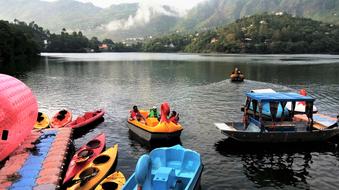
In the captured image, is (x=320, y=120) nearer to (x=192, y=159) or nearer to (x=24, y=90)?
(x=192, y=159)

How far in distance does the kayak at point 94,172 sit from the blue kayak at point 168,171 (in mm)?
3103

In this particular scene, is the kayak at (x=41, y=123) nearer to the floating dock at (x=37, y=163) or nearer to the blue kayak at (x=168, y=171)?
the floating dock at (x=37, y=163)

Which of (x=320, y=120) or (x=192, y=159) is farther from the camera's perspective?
(x=320, y=120)

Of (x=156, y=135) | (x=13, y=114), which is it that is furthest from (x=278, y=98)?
(x=13, y=114)

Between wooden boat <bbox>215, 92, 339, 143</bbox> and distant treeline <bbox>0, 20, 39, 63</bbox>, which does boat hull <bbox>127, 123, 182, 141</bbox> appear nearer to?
wooden boat <bbox>215, 92, 339, 143</bbox>

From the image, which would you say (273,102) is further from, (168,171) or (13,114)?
(13,114)

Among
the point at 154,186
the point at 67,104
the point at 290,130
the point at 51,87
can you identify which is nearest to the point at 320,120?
the point at 290,130

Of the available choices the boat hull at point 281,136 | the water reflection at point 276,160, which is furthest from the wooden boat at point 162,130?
the boat hull at point 281,136

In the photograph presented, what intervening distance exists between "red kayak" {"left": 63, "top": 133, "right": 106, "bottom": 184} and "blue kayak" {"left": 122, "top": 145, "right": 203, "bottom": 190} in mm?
4962

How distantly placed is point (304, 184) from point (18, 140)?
20.4 meters

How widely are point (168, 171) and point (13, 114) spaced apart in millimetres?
11335

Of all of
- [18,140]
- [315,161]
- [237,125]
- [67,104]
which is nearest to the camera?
[18,140]

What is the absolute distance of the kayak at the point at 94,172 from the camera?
20.0m

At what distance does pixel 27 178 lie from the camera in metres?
19.8
